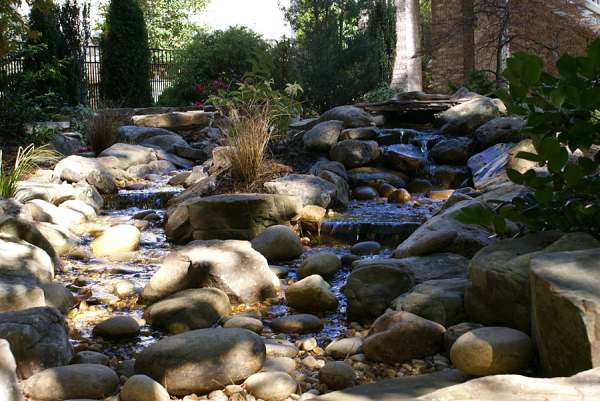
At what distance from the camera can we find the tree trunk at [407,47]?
15.0 meters

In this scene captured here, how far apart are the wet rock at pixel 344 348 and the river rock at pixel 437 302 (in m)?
0.30

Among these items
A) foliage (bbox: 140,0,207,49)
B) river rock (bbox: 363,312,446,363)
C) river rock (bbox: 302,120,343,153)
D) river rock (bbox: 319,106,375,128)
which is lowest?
river rock (bbox: 363,312,446,363)

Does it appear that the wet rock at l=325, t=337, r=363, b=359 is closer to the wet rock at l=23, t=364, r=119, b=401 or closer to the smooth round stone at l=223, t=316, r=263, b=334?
the smooth round stone at l=223, t=316, r=263, b=334

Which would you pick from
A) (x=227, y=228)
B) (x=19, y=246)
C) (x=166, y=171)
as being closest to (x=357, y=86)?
(x=166, y=171)

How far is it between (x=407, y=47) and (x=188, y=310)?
1260cm

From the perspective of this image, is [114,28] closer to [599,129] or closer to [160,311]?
[160,311]

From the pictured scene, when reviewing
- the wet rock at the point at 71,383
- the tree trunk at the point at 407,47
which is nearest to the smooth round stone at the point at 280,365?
the wet rock at the point at 71,383

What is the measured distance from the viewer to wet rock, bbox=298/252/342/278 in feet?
14.4

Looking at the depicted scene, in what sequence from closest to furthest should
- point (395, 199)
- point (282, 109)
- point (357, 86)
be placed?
point (395, 199)
point (282, 109)
point (357, 86)

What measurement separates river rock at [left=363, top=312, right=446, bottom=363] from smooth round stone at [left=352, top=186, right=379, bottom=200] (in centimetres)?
427

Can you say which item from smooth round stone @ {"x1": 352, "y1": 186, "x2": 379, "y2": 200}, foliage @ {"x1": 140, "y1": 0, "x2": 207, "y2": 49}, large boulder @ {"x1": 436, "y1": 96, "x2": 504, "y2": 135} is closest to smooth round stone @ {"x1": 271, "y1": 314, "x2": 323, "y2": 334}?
smooth round stone @ {"x1": 352, "y1": 186, "x2": 379, "y2": 200}

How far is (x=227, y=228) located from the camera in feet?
18.3

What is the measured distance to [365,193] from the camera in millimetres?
7219

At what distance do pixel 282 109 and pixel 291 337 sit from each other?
16.2 ft
